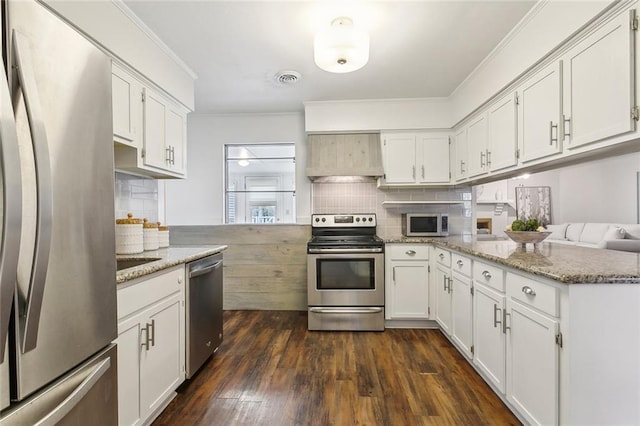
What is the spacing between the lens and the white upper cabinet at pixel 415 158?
3.32m

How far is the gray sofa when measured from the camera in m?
4.04

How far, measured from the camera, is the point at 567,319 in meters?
1.25

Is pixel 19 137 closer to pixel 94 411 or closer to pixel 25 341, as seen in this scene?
pixel 25 341

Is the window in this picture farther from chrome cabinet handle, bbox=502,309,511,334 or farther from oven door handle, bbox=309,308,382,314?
chrome cabinet handle, bbox=502,309,511,334

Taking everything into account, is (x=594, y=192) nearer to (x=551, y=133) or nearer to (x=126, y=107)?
(x=551, y=133)

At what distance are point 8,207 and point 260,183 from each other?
439cm

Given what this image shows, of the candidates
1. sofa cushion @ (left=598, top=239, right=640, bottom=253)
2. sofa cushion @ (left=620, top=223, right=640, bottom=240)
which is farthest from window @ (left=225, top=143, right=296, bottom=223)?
sofa cushion @ (left=620, top=223, right=640, bottom=240)

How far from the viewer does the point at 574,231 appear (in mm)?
5484

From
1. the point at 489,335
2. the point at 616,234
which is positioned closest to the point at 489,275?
the point at 489,335

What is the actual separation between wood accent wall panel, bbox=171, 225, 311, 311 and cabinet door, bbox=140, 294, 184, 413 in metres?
1.75

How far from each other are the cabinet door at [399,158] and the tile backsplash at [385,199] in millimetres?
299

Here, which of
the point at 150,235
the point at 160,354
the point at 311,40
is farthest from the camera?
the point at 150,235

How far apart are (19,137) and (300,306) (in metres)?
3.29

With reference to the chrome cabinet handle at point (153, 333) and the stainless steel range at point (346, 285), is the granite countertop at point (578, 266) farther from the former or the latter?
the chrome cabinet handle at point (153, 333)
